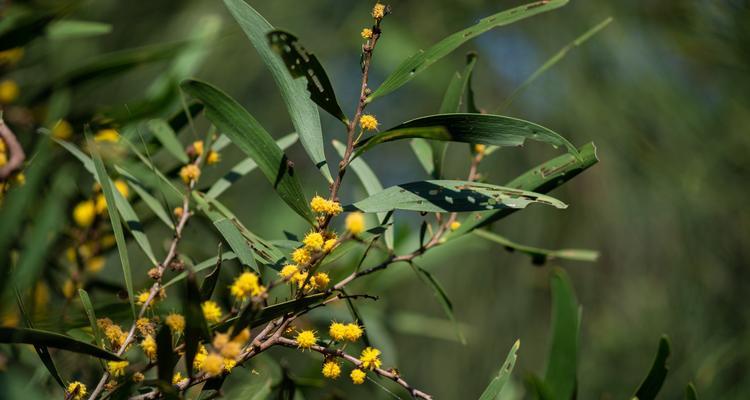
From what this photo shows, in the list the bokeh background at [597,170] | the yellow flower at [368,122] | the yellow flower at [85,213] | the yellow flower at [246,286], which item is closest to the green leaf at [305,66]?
the yellow flower at [368,122]

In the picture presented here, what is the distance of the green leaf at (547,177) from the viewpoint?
18.8 inches

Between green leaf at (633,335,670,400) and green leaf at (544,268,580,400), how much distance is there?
0.06 metres

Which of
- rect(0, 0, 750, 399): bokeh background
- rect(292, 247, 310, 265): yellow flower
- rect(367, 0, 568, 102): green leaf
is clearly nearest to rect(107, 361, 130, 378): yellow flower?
rect(292, 247, 310, 265): yellow flower

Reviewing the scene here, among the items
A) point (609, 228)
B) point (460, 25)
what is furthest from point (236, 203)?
point (609, 228)

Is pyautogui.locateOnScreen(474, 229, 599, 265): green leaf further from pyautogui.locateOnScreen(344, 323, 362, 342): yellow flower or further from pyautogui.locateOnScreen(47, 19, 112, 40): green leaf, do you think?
pyautogui.locateOnScreen(47, 19, 112, 40): green leaf

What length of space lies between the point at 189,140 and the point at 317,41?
41 centimetres

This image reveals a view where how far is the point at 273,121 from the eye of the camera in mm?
1314

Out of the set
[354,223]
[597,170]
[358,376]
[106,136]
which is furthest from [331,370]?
[597,170]

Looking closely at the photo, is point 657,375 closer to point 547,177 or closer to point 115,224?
point 547,177

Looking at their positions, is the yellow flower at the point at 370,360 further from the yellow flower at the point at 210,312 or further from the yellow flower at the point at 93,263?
the yellow flower at the point at 93,263

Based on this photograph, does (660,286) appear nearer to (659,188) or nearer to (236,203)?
(659,188)

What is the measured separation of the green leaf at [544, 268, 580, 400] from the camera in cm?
58

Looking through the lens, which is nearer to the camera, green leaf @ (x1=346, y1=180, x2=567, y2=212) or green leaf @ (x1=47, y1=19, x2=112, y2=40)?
green leaf @ (x1=346, y1=180, x2=567, y2=212)

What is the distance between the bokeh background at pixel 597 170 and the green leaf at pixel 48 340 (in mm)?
855
